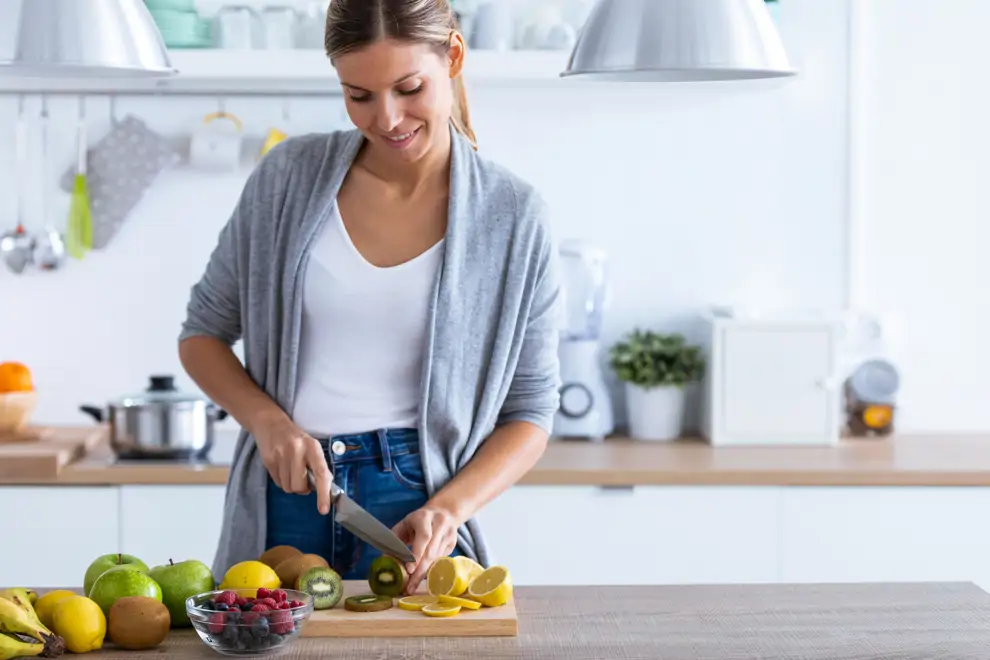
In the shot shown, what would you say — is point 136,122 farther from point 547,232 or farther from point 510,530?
point 547,232

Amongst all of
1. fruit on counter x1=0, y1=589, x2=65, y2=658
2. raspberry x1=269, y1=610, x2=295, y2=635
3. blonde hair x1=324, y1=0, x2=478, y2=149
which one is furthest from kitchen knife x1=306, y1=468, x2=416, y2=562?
blonde hair x1=324, y1=0, x2=478, y2=149

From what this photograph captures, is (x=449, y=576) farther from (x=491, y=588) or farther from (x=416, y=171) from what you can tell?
(x=416, y=171)

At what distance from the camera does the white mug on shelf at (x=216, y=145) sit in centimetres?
308

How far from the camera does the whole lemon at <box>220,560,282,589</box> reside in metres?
1.47

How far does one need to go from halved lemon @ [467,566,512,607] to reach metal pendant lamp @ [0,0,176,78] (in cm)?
70

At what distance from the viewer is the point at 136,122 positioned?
3.12 meters

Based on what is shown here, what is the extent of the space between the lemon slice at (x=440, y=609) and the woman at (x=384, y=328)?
18 cm

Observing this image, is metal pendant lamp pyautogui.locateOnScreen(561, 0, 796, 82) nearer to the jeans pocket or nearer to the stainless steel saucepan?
the jeans pocket

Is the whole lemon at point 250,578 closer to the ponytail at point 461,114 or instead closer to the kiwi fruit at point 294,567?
the kiwi fruit at point 294,567

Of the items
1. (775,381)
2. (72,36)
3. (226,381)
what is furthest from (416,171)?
(775,381)

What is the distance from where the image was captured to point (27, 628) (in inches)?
52.9

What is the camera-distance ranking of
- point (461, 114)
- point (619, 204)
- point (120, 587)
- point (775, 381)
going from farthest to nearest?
point (619, 204) → point (775, 381) → point (461, 114) → point (120, 587)

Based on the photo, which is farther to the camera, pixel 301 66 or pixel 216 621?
pixel 301 66

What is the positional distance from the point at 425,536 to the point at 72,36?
692mm
